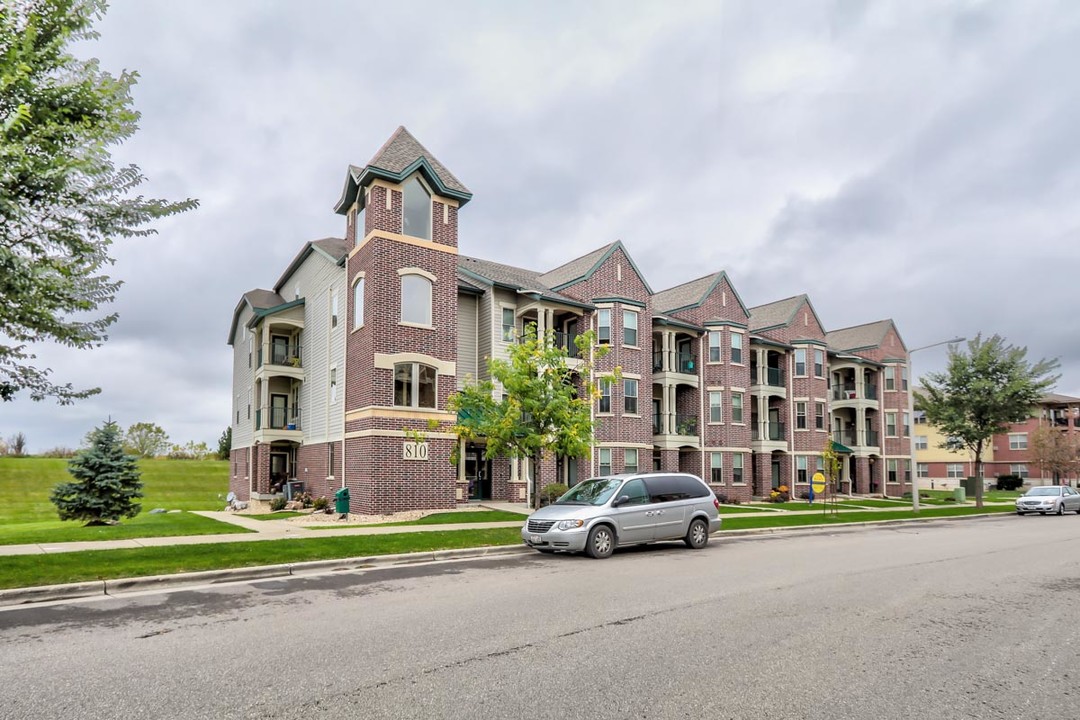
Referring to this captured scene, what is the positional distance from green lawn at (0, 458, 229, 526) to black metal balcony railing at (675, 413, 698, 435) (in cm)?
2508

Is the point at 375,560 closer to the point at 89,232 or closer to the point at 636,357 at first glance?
the point at 89,232

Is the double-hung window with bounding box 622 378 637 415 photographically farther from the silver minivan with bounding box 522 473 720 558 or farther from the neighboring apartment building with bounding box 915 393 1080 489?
the neighboring apartment building with bounding box 915 393 1080 489

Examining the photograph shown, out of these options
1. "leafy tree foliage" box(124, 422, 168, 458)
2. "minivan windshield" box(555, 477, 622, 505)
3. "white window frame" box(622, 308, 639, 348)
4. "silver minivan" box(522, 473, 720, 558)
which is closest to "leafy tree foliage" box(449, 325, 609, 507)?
"minivan windshield" box(555, 477, 622, 505)

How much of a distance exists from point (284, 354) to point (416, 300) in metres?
Result: 11.4

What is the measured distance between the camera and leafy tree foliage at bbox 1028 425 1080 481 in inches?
2662

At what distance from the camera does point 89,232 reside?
37.5 ft

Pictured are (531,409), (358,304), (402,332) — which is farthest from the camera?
(358,304)

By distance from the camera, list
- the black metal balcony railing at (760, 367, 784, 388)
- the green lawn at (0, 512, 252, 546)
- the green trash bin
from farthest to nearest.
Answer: the black metal balcony railing at (760, 367, 784, 388) < the green trash bin < the green lawn at (0, 512, 252, 546)

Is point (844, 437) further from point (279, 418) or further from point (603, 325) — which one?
point (279, 418)

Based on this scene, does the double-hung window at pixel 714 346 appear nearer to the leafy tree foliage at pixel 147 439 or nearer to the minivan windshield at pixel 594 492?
the minivan windshield at pixel 594 492

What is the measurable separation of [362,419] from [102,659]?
17464mm

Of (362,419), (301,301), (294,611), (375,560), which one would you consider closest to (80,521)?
(362,419)

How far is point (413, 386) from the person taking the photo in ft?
79.2

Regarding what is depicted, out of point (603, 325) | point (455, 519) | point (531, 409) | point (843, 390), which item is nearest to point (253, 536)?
point (455, 519)
